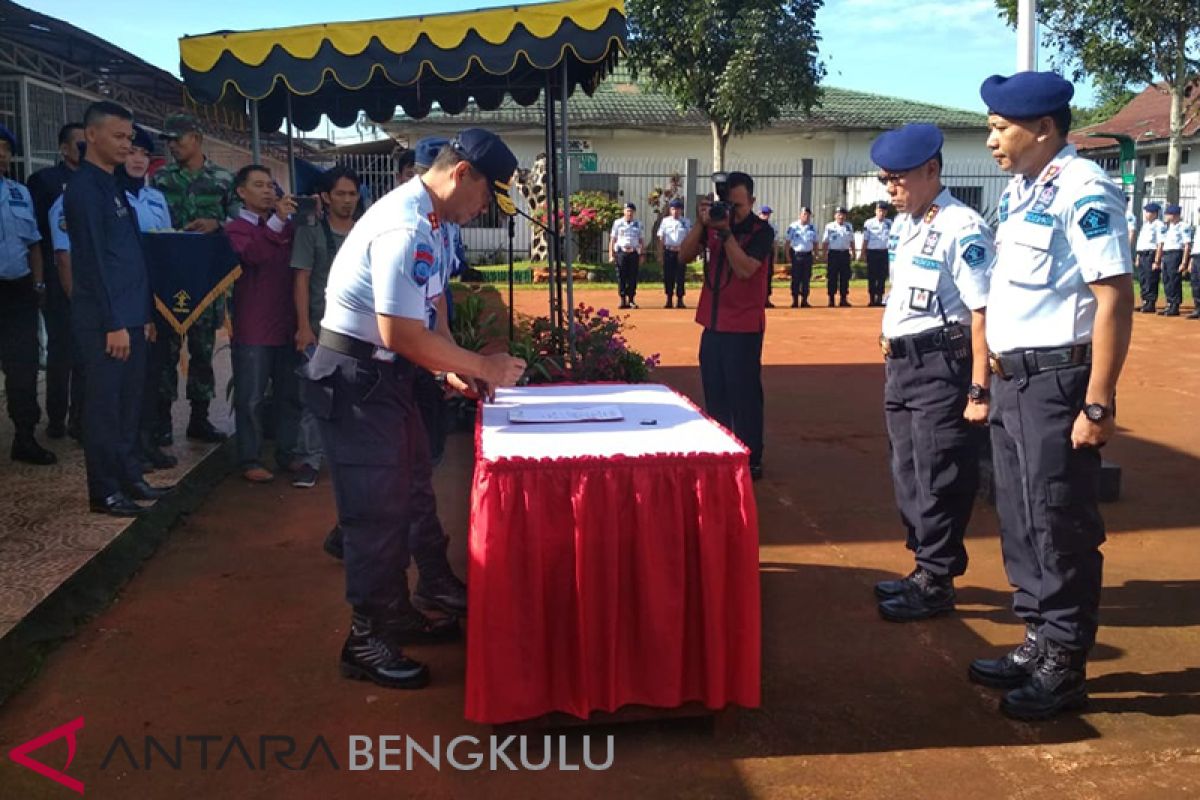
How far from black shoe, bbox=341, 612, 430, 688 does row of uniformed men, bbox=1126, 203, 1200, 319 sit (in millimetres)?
14940

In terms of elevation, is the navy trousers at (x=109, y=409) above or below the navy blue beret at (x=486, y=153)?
below

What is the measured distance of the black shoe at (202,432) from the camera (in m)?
6.29

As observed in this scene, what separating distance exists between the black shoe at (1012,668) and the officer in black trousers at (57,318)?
5.04 m

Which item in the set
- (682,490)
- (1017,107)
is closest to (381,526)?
(682,490)

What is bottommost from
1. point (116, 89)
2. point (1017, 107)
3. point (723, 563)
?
point (723, 563)

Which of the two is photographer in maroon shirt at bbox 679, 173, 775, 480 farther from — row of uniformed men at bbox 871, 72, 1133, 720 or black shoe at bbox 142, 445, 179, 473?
black shoe at bbox 142, 445, 179, 473

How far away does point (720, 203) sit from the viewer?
17.9ft

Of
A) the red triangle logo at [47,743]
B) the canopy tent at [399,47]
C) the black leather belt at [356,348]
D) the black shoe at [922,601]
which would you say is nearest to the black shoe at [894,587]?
the black shoe at [922,601]

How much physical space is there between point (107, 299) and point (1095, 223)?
160 inches

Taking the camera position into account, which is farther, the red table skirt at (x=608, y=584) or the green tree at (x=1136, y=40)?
the green tree at (x=1136, y=40)

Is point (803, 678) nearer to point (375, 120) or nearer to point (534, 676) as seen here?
point (534, 676)

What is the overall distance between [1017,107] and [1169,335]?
11.6 metres

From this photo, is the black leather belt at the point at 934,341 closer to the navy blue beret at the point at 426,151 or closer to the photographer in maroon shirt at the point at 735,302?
the photographer in maroon shirt at the point at 735,302

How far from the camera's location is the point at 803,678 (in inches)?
133
